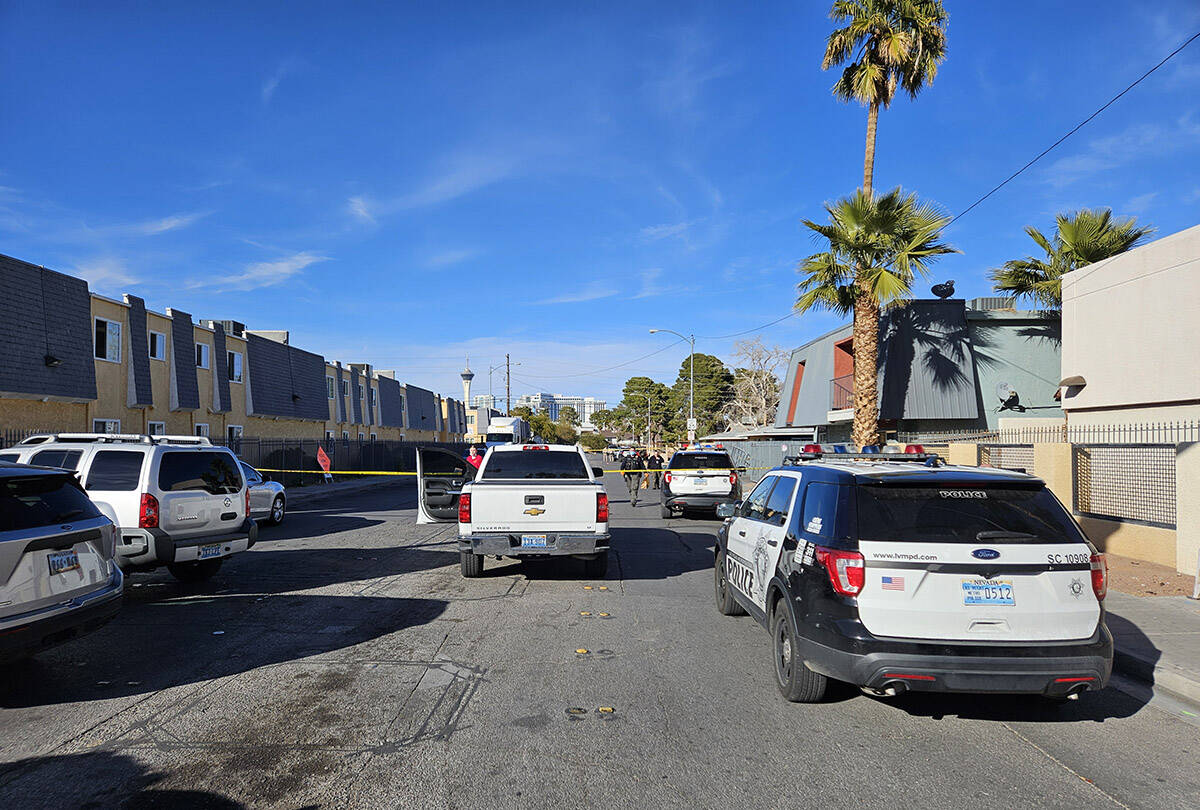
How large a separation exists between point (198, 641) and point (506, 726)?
12.4 ft

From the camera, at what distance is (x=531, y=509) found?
10047 mm

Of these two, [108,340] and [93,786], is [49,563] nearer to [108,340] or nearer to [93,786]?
[93,786]

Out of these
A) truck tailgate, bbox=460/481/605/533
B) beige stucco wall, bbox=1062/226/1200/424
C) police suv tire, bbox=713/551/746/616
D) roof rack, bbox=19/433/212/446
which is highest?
beige stucco wall, bbox=1062/226/1200/424

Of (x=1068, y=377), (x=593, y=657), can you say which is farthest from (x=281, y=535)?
(x=1068, y=377)

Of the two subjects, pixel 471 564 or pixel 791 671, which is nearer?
pixel 791 671

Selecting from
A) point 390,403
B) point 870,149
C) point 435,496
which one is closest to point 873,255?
point 870,149

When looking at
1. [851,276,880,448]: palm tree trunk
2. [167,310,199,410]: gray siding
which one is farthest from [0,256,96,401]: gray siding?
[851,276,880,448]: palm tree trunk

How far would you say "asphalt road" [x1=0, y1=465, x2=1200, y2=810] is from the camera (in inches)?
167

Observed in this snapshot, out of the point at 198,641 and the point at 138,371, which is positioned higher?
the point at 138,371

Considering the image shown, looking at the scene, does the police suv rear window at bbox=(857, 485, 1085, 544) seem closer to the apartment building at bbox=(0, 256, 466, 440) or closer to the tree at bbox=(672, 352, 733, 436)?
the apartment building at bbox=(0, 256, 466, 440)

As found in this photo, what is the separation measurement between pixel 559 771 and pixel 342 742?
1396 millimetres

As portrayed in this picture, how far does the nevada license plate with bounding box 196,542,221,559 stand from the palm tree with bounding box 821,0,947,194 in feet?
58.0

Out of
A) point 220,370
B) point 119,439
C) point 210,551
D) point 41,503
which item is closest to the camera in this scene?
point 41,503

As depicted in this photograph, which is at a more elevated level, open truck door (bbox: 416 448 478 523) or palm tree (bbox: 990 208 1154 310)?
palm tree (bbox: 990 208 1154 310)
